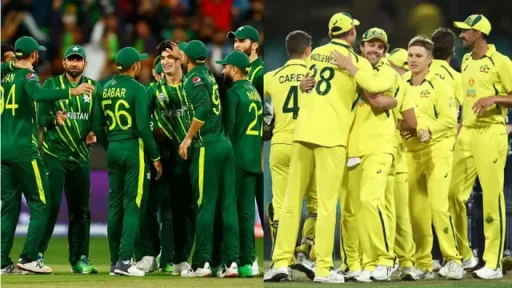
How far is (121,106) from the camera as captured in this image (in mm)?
7855

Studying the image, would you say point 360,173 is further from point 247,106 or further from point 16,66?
point 16,66

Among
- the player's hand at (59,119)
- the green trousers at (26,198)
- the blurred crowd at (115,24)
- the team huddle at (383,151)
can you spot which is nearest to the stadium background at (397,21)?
the team huddle at (383,151)

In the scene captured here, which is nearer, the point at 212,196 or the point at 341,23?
the point at 341,23

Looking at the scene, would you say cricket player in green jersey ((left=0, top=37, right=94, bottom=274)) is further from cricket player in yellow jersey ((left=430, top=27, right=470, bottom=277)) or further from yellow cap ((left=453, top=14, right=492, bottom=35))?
yellow cap ((left=453, top=14, right=492, bottom=35))

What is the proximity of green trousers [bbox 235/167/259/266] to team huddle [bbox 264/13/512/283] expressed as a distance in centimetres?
19

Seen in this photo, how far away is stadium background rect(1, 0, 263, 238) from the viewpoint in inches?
585

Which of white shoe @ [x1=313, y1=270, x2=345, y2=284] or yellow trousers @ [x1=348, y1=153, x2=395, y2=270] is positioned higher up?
yellow trousers @ [x1=348, y1=153, x2=395, y2=270]

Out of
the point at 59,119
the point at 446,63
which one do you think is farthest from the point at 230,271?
the point at 446,63

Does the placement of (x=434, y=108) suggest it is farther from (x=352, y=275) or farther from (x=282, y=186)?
(x=352, y=275)

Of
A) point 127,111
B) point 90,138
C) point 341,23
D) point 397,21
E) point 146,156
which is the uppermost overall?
point 397,21

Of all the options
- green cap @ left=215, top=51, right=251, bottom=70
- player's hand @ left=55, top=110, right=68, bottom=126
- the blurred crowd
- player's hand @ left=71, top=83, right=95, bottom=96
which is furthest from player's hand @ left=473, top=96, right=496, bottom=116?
the blurred crowd

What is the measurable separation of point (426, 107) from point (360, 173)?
1.23 m

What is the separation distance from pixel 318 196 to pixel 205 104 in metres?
1.16

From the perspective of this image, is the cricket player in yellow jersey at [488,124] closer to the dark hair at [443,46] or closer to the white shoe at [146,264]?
the dark hair at [443,46]
